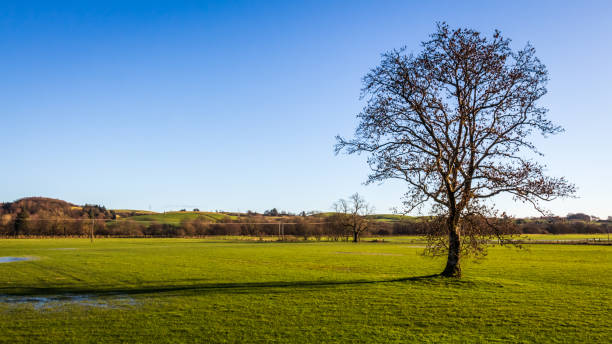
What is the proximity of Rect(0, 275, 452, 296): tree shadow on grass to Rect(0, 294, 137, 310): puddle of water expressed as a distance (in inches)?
34.9

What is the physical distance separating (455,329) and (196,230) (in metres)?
140

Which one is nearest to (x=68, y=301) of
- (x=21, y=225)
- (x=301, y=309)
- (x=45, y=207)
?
(x=301, y=309)

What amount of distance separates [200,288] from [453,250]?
36.7 feet

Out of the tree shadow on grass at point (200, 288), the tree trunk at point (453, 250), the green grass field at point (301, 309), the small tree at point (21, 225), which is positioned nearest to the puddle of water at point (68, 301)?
the green grass field at point (301, 309)

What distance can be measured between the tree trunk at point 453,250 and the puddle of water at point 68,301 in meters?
13.2

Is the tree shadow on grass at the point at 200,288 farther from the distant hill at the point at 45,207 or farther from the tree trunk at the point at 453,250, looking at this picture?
the distant hill at the point at 45,207

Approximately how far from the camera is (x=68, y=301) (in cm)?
1659

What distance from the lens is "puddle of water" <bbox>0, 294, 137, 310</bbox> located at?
15703 mm

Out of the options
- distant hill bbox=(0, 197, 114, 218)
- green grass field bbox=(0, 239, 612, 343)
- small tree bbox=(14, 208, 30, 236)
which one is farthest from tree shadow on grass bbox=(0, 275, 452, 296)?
distant hill bbox=(0, 197, 114, 218)

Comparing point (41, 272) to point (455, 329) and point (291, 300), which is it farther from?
point (455, 329)

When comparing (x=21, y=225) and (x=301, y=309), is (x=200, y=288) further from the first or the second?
(x=21, y=225)

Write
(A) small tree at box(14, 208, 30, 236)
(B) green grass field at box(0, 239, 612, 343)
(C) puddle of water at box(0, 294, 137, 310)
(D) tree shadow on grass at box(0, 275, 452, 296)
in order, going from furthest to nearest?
(A) small tree at box(14, 208, 30, 236)
(D) tree shadow on grass at box(0, 275, 452, 296)
(C) puddle of water at box(0, 294, 137, 310)
(B) green grass field at box(0, 239, 612, 343)

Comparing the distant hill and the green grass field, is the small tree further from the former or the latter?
the green grass field

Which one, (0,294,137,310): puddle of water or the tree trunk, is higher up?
the tree trunk
